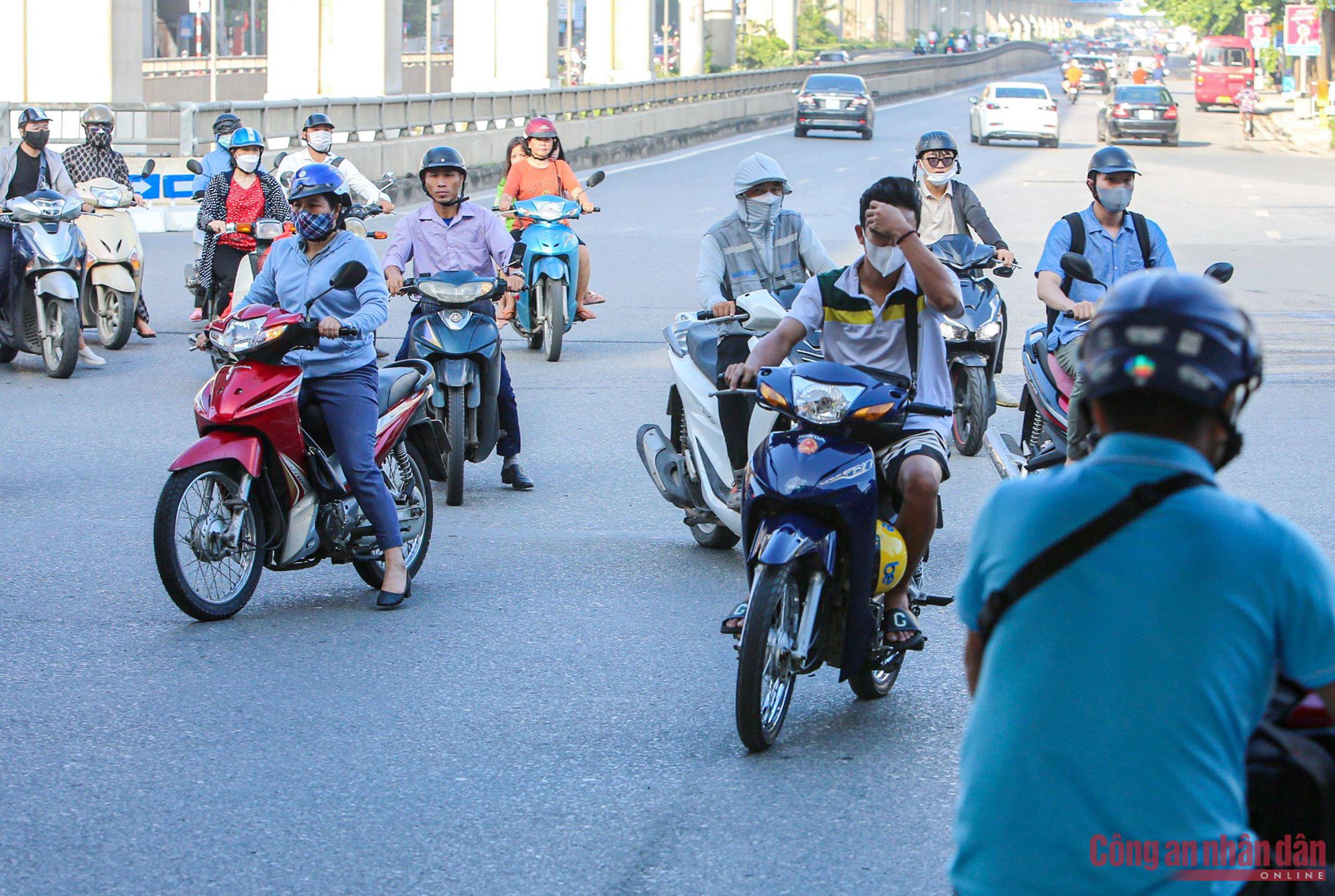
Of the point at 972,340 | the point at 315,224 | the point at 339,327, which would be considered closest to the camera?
the point at 339,327

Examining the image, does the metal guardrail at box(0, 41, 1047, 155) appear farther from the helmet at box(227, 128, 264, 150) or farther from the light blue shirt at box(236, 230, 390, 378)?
the light blue shirt at box(236, 230, 390, 378)

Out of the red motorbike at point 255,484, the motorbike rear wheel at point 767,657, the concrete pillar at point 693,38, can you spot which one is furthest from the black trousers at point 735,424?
the concrete pillar at point 693,38

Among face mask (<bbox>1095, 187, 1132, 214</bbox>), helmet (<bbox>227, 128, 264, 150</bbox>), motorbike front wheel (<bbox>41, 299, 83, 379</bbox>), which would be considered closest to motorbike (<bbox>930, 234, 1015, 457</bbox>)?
face mask (<bbox>1095, 187, 1132, 214</bbox>)

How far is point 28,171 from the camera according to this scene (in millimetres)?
12961

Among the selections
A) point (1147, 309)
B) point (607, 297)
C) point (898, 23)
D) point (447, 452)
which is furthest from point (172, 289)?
point (898, 23)

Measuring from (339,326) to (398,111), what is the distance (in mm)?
24966

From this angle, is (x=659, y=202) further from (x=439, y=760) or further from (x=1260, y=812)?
(x=1260, y=812)

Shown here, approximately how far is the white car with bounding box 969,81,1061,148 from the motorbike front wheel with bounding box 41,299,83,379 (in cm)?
3413

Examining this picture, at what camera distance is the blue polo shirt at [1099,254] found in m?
8.23

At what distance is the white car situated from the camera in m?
43.9

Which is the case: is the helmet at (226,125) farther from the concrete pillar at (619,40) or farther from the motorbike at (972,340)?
the concrete pillar at (619,40)

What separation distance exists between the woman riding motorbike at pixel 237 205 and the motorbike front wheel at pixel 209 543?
21.6 ft

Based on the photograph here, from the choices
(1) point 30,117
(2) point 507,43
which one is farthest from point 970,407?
(2) point 507,43

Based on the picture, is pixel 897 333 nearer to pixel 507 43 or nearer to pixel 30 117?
pixel 30 117
